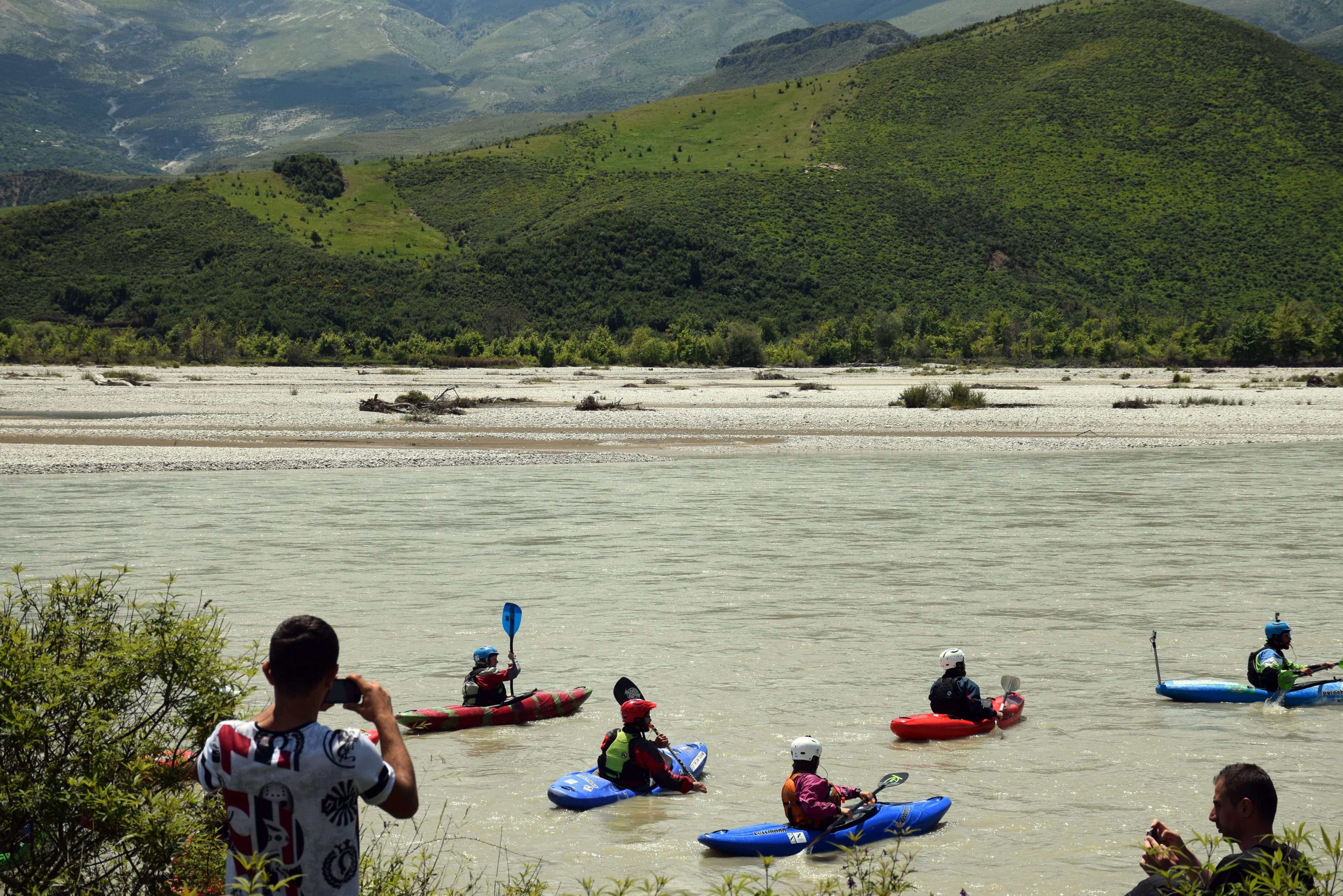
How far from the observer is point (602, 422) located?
48.9 m

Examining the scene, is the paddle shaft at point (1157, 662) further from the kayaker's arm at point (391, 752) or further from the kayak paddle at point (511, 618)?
the kayaker's arm at point (391, 752)

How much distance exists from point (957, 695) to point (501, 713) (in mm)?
4394

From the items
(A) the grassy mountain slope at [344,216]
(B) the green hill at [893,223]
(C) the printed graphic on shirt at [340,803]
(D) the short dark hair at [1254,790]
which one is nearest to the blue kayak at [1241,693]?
(D) the short dark hair at [1254,790]

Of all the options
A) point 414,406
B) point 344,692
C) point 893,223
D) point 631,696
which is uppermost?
point 893,223

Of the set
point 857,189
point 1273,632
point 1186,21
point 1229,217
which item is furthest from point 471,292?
point 1273,632

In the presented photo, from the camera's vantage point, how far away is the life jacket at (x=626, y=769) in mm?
10359

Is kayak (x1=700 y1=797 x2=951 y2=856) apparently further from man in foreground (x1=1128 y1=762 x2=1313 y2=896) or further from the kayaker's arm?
the kayaker's arm

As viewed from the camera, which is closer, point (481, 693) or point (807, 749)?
point (807, 749)

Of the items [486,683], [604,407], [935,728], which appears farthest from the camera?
[604,407]

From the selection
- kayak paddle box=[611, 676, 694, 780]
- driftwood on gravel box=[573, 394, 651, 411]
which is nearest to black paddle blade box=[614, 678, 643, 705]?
kayak paddle box=[611, 676, 694, 780]

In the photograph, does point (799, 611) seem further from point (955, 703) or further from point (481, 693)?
point (481, 693)

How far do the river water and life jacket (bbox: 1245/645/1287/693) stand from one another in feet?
1.13

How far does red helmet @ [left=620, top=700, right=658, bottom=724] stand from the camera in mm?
10305

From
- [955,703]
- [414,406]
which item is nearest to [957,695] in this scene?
[955,703]
